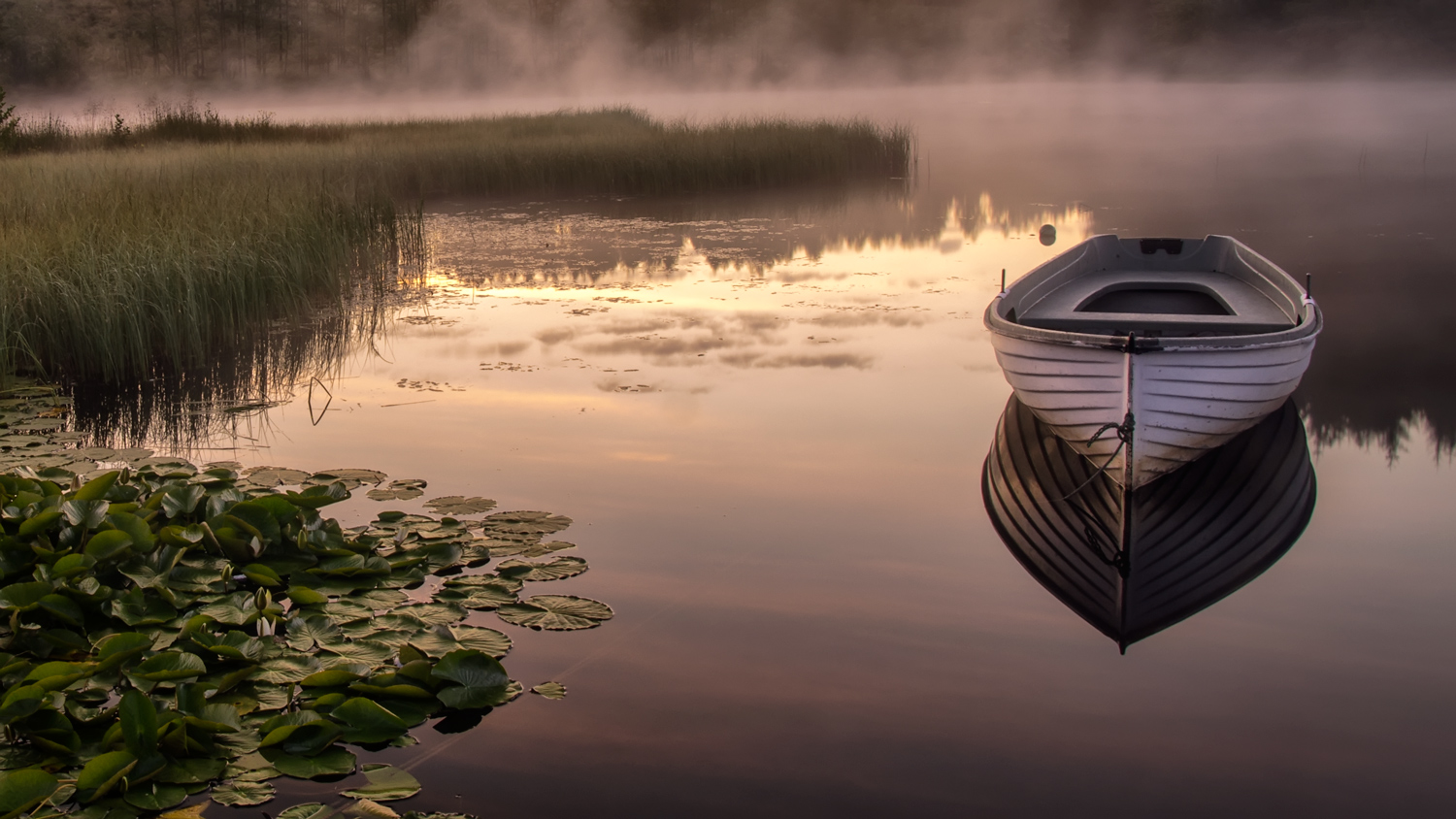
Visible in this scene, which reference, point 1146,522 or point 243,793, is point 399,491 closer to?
point 243,793

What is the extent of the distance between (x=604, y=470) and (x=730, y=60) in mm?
69927

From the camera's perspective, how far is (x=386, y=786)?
2.46 metres

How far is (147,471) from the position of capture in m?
4.23

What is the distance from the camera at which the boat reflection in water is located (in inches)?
144

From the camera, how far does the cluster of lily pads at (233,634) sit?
244 centimetres

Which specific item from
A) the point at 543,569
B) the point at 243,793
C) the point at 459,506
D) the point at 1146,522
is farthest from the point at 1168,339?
the point at 243,793

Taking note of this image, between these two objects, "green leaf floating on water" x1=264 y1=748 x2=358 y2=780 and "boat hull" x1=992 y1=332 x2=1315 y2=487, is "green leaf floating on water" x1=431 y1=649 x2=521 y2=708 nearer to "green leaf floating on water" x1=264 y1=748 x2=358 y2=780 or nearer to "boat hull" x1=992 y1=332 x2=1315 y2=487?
"green leaf floating on water" x1=264 y1=748 x2=358 y2=780

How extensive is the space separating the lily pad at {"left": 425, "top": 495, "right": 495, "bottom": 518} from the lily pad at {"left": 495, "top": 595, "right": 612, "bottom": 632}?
80 centimetres

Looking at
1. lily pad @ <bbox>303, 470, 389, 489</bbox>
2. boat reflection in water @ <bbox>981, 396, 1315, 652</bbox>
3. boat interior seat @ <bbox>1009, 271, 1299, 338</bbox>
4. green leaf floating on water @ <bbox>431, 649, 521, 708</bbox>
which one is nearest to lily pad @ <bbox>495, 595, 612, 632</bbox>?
green leaf floating on water @ <bbox>431, 649, 521, 708</bbox>

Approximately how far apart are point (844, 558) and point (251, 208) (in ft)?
19.6

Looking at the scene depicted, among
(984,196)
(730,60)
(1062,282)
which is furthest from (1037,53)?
(1062,282)

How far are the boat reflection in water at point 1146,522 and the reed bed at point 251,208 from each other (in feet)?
14.7

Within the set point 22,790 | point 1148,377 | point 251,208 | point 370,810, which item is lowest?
point 370,810

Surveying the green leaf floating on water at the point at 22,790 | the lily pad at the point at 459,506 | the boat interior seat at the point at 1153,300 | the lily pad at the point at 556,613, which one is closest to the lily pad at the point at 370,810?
the green leaf floating on water at the point at 22,790
